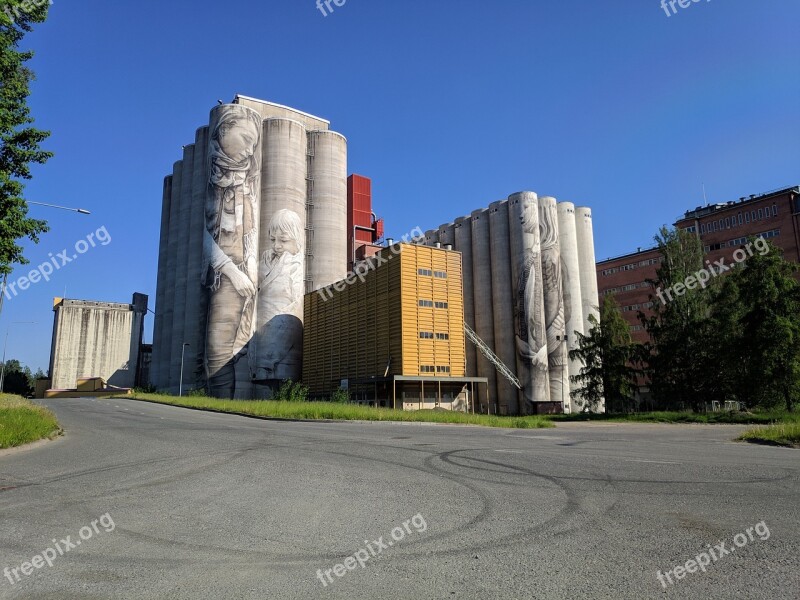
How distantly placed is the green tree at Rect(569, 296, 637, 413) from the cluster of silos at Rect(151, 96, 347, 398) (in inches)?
1355

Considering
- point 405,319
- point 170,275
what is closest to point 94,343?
point 170,275

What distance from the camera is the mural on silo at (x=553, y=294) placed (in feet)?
205

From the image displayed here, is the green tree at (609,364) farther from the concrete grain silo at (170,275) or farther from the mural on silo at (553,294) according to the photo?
the concrete grain silo at (170,275)

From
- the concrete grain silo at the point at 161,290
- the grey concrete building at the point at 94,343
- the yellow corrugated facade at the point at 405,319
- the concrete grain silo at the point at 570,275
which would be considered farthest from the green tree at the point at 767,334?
the grey concrete building at the point at 94,343

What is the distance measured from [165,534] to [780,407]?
36316 mm

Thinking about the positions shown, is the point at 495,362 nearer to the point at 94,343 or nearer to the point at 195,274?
the point at 195,274

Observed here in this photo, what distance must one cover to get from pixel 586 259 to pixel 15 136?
66541 mm

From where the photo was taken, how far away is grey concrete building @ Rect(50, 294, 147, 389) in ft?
307

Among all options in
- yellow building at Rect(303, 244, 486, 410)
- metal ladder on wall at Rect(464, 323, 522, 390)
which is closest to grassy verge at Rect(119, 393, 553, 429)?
yellow building at Rect(303, 244, 486, 410)

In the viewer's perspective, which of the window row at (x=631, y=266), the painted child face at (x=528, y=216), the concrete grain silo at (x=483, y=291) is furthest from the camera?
the window row at (x=631, y=266)

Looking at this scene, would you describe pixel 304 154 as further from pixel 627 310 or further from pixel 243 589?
pixel 243 589

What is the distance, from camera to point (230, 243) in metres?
65.3

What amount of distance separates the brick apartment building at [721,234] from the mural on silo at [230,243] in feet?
151

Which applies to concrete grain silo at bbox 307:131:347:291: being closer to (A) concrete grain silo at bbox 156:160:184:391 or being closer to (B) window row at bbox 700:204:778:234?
(A) concrete grain silo at bbox 156:160:184:391
